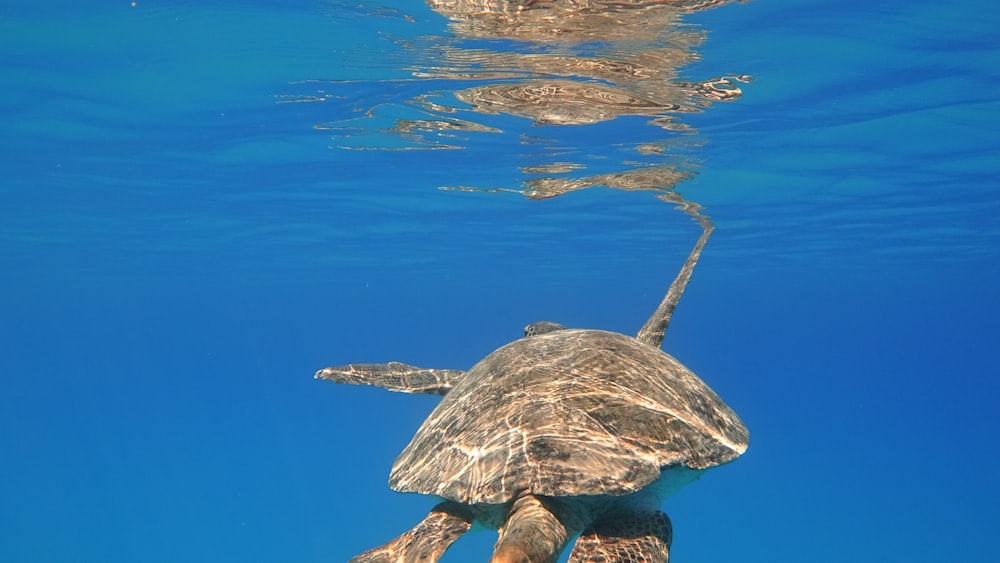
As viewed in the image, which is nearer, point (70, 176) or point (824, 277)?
point (70, 176)

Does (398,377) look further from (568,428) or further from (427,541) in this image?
(427,541)

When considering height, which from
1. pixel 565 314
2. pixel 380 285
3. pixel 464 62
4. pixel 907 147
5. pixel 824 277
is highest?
pixel 464 62

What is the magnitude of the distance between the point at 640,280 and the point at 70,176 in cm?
4645

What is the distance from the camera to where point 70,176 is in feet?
76.6

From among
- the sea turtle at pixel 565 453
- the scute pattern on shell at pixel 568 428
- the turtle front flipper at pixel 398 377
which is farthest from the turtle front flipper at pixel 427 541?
the turtle front flipper at pixel 398 377

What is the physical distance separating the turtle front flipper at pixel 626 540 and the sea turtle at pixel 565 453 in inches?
0.4

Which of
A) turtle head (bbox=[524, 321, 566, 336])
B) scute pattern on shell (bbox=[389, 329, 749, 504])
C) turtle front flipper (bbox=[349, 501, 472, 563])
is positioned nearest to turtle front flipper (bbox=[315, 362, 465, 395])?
turtle head (bbox=[524, 321, 566, 336])

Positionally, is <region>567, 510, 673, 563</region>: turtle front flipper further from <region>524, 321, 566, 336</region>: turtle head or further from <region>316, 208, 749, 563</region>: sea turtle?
<region>524, 321, 566, 336</region>: turtle head

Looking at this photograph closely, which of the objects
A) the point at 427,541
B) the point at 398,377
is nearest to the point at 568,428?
the point at 427,541

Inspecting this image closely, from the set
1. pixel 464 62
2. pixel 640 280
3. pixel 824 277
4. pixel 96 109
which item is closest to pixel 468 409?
pixel 464 62

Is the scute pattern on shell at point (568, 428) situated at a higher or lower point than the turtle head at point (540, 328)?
higher

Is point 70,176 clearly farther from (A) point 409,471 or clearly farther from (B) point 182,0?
(A) point 409,471

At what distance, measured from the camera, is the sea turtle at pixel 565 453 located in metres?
5.14

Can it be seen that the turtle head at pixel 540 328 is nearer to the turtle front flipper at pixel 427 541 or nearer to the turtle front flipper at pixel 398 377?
the turtle front flipper at pixel 398 377
